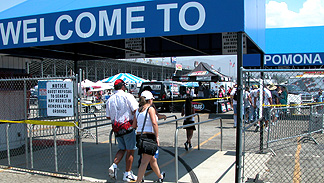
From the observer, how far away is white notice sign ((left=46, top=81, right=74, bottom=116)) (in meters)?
6.16

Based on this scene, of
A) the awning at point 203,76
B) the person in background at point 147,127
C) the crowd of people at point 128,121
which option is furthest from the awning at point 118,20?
the awning at point 203,76

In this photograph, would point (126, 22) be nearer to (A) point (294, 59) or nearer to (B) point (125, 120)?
(B) point (125, 120)

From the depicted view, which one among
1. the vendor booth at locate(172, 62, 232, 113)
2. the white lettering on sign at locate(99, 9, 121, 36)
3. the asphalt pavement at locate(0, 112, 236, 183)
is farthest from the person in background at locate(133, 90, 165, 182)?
the vendor booth at locate(172, 62, 232, 113)

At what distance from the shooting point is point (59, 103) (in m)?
6.30

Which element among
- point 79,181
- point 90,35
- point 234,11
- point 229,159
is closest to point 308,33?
point 229,159

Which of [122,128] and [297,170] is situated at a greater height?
[122,128]

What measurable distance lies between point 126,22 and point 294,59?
34.0ft

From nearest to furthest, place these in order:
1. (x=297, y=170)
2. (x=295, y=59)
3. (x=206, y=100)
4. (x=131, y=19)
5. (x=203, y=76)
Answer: (x=131, y=19) < (x=297, y=170) < (x=295, y=59) < (x=206, y=100) < (x=203, y=76)

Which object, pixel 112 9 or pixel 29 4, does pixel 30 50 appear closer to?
pixel 29 4

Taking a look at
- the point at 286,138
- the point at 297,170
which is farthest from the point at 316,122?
the point at 297,170

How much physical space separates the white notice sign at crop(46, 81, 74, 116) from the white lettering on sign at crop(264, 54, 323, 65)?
1077 centimetres

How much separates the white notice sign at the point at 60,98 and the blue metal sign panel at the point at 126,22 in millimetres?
1040

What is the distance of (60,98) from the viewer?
628 cm

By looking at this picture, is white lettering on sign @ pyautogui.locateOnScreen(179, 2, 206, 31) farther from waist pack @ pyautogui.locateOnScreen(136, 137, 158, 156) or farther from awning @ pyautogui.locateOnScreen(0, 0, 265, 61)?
waist pack @ pyautogui.locateOnScreen(136, 137, 158, 156)
